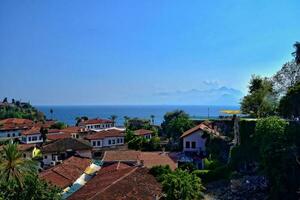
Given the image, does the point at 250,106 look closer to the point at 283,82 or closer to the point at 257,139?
the point at 283,82

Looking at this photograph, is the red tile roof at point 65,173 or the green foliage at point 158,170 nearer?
the red tile roof at point 65,173

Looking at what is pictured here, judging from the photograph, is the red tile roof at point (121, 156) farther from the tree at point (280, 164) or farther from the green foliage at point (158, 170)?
the tree at point (280, 164)

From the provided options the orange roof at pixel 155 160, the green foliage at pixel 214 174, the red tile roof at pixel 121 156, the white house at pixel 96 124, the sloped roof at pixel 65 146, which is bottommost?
the green foliage at pixel 214 174

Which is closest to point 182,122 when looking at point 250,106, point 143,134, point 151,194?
point 143,134

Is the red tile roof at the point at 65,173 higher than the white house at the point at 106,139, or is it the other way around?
the white house at the point at 106,139

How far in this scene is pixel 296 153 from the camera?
35.0 metres

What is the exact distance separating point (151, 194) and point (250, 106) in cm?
3567

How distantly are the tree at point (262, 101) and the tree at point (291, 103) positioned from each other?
1276 cm

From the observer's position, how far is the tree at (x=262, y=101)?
60744 mm

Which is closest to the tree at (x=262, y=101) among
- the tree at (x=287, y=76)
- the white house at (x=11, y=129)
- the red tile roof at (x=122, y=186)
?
the tree at (x=287, y=76)

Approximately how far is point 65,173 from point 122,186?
1154 centimetres

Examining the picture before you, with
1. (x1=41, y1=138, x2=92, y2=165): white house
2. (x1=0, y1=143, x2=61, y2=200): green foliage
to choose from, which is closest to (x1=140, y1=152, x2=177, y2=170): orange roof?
(x1=41, y1=138, x2=92, y2=165): white house

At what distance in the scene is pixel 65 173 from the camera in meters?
43.4

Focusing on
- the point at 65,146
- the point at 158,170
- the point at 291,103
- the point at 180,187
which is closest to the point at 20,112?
the point at 65,146
